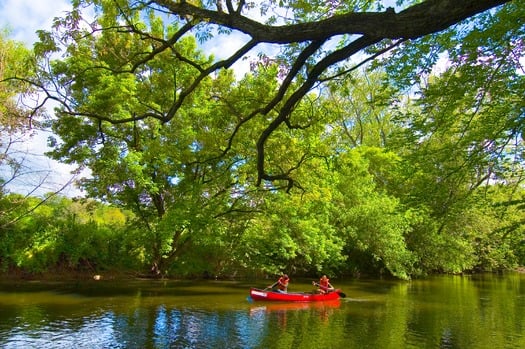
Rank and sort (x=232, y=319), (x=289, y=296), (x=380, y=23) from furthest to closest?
(x=289, y=296) < (x=232, y=319) < (x=380, y=23)

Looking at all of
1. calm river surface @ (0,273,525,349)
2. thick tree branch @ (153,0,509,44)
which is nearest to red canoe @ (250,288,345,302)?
calm river surface @ (0,273,525,349)

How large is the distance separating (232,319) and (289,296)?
473 cm

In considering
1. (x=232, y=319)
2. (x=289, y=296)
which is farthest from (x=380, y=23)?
(x=289, y=296)

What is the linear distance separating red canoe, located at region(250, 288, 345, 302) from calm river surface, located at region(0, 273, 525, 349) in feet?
1.56

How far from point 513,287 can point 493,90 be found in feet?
77.2

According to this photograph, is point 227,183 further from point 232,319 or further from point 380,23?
point 380,23

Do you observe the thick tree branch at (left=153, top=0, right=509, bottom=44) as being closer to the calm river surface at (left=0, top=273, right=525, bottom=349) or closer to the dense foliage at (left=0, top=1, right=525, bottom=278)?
the dense foliage at (left=0, top=1, right=525, bottom=278)

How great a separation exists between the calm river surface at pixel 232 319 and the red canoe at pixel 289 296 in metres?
0.47

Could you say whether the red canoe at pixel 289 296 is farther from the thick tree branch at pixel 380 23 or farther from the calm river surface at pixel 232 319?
the thick tree branch at pixel 380 23

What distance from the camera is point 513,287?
2717cm

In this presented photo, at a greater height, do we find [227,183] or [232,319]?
[227,183]

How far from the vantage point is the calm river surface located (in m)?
11.5

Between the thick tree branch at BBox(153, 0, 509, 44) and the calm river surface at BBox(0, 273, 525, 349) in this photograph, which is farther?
the calm river surface at BBox(0, 273, 525, 349)

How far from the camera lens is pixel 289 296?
1853 cm
